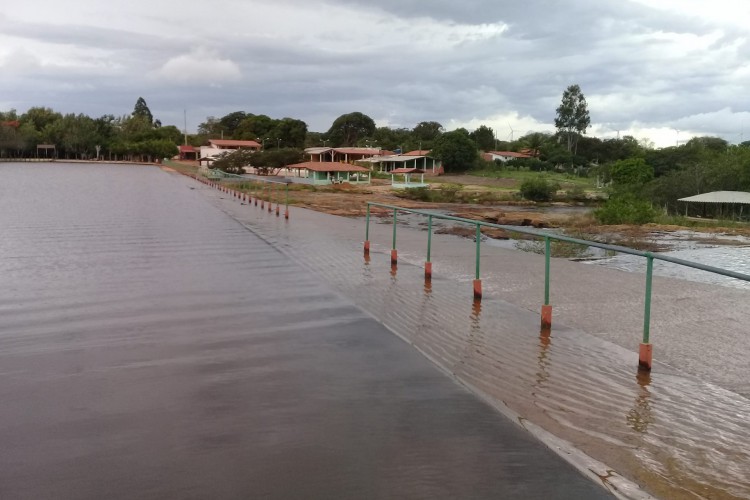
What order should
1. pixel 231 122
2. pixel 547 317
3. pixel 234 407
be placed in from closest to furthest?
pixel 234 407
pixel 547 317
pixel 231 122

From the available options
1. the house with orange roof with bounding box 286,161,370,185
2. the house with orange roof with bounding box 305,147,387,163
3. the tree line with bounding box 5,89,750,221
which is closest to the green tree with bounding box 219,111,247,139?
the tree line with bounding box 5,89,750,221

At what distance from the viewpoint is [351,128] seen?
488ft

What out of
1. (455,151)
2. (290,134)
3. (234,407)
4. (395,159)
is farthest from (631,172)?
(290,134)

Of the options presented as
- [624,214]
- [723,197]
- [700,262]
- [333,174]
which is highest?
[333,174]

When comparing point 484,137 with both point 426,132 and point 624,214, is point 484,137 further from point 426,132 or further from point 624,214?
point 624,214

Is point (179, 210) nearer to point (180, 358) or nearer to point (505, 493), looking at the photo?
point (180, 358)

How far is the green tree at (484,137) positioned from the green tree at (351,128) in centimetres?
2862

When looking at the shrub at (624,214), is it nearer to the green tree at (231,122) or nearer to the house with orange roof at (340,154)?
the house with orange roof at (340,154)

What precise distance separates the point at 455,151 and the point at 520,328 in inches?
3548

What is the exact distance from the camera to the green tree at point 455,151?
97312 millimetres

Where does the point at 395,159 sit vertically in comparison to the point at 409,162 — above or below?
above

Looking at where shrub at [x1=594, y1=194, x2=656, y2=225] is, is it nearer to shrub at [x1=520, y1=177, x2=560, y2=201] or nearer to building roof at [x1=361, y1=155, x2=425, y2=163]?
shrub at [x1=520, y1=177, x2=560, y2=201]

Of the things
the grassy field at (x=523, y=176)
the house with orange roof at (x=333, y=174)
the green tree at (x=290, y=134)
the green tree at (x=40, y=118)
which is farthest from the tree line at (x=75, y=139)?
the grassy field at (x=523, y=176)

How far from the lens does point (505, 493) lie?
391 cm
